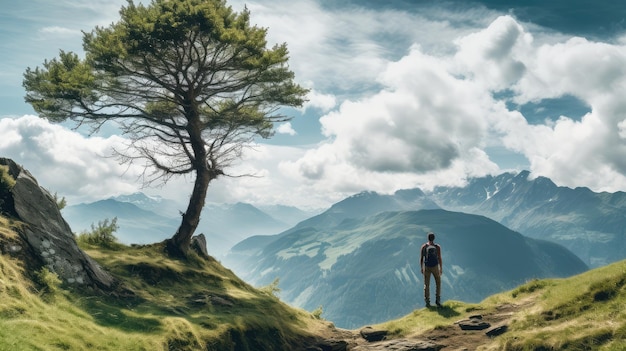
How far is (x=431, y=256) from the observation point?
22.1m

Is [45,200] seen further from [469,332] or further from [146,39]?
[469,332]

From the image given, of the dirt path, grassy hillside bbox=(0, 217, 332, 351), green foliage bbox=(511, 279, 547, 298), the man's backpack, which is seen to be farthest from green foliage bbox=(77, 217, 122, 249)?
green foliage bbox=(511, 279, 547, 298)

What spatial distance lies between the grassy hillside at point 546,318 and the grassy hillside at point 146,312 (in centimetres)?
623

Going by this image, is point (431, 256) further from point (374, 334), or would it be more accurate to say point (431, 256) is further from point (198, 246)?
point (198, 246)

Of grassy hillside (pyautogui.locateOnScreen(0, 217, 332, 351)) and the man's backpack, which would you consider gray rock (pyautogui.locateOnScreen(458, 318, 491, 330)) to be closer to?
the man's backpack

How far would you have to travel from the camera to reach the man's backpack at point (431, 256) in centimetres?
2200

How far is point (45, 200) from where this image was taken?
18.3 m

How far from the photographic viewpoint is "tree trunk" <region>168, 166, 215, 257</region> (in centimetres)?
2855

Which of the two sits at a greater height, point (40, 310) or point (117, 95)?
point (117, 95)

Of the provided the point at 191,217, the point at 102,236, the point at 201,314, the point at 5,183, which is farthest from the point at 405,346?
the point at 102,236

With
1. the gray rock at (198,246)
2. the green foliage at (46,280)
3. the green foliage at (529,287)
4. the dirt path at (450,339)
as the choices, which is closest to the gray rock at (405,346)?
the dirt path at (450,339)

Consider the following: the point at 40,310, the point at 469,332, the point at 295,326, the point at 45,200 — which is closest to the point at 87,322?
the point at 40,310

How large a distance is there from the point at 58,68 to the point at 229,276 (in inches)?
636

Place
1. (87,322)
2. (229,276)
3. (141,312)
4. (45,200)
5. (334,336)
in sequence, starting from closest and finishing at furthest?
(87,322) → (141,312) → (45,200) → (334,336) → (229,276)
